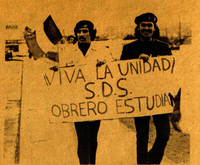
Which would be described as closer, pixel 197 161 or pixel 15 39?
pixel 197 161

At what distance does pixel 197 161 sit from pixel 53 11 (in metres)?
0.88

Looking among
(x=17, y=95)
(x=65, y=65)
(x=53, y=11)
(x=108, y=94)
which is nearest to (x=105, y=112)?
(x=108, y=94)

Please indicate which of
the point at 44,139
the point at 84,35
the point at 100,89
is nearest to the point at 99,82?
the point at 100,89

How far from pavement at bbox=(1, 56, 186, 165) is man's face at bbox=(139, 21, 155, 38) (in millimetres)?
389

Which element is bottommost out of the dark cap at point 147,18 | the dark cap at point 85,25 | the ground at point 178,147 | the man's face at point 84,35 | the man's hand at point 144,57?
the ground at point 178,147

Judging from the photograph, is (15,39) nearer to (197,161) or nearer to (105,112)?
(105,112)

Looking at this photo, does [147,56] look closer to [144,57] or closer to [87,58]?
[144,57]

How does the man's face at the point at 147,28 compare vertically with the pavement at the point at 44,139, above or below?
above

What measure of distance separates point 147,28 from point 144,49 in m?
0.09

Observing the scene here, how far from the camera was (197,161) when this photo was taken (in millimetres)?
954

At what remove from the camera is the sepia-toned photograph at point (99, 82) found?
38.4 inches

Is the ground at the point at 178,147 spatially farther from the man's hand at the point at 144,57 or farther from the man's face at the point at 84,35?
the man's face at the point at 84,35

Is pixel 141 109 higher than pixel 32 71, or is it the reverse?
pixel 32 71

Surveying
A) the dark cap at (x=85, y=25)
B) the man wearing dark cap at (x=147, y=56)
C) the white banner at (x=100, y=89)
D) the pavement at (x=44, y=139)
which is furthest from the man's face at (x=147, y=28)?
the pavement at (x=44, y=139)
